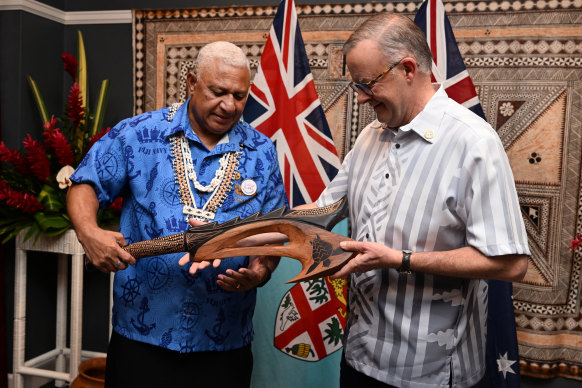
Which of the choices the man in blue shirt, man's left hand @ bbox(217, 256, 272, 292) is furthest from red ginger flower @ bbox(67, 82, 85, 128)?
man's left hand @ bbox(217, 256, 272, 292)

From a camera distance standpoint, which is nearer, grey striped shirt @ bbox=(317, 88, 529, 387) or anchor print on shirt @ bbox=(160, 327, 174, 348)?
grey striped shirt @ bbox=(317, 88, 529, 387)

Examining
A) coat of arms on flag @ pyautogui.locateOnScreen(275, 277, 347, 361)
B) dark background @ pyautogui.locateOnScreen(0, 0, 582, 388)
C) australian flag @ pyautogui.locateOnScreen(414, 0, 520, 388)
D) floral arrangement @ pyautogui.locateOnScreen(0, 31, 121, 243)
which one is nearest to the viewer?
australian flag @ pyautogui.locateOnScreen(414, 0, 520, 388)

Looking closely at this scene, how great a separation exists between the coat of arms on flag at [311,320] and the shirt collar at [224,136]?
1029 mm

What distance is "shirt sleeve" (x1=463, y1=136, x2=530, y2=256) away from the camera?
4.04 ft

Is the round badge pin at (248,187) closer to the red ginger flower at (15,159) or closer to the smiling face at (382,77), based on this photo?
the smiling face at (382,77)

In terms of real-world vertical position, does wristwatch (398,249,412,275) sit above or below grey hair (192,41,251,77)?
below

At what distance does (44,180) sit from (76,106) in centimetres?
46

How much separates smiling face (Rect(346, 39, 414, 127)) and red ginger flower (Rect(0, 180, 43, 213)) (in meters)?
1.96

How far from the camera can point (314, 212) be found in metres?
1.46

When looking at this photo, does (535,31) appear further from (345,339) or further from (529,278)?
(345,339)

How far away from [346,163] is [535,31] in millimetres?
1615

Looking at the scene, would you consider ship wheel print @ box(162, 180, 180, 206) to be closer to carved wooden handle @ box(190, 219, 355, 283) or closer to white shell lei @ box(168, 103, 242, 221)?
white shell lei @ box(168, 103, 242, 221)

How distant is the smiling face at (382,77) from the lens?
4.42 ft

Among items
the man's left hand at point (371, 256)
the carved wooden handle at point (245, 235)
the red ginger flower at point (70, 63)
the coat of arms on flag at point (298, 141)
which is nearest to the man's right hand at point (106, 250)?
the carved wooden handle at point (245, 235)
